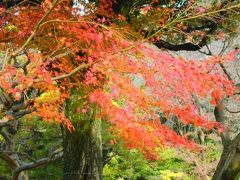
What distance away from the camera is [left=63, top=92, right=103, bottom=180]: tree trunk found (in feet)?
28.8

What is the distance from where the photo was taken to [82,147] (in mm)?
8852

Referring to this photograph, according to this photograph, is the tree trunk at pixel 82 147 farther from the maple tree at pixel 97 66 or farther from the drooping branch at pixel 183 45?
the drooping branch at pixel 183 45

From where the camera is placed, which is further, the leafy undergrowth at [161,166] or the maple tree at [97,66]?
the leafy undergrowth at [161,166]

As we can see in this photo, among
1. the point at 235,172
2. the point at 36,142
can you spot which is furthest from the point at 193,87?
the point at 36,142

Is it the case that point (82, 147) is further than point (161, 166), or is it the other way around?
point (161, 166)

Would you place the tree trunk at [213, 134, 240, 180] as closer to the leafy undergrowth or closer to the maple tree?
the maple tree

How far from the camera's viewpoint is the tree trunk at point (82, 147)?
8.78 meters

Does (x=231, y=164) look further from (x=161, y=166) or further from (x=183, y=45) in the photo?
(x=161, y=166)

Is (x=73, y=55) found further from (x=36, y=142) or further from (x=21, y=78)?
(x=36, y=142)

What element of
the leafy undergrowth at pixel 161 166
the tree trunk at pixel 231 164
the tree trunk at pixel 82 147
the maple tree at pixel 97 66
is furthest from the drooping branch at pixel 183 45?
the leafy undergrowth at pixel 161 166

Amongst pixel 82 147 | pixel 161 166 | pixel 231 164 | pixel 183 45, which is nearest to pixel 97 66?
pixel 82 147

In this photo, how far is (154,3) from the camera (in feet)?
31.7

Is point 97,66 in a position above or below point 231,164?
above

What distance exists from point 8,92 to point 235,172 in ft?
13.8
